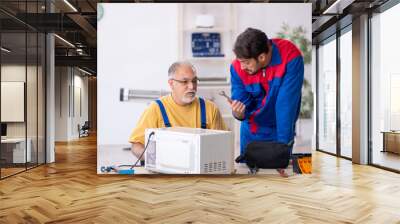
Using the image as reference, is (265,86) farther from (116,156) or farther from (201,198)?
(116,156)

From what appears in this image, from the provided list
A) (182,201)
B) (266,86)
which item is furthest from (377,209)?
(266,86)

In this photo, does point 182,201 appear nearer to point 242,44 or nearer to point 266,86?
point 266,86

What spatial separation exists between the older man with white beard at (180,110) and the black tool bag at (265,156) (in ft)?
Result: 1.72

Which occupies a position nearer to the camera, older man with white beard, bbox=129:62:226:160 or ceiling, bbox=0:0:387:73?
older man with white beard, bbox=129:62:226:160

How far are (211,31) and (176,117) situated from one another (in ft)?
4.29

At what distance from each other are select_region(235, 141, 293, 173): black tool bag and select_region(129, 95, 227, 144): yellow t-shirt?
1.68ft

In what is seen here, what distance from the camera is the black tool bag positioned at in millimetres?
6051

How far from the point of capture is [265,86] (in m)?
5.91

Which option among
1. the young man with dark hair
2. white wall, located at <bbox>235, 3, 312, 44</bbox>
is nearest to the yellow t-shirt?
the young man with dark hair

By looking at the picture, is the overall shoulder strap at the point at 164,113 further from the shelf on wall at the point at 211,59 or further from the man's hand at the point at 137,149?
the shelf on wall at the point at 211,59

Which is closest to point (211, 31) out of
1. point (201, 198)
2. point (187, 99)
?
point (187, 99)

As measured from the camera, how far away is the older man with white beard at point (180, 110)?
5941 mm

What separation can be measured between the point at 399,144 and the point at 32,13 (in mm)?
6024

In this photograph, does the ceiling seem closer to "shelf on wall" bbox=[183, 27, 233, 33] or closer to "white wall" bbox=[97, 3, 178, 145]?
"white wall" bbox=[97, 3, 178, 145]
